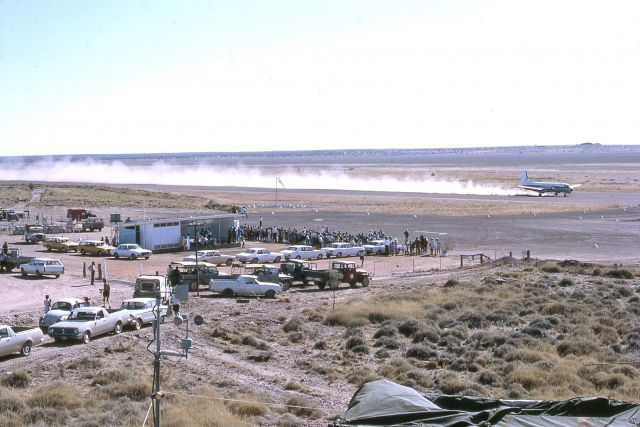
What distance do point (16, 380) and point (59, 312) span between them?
28.9 ft

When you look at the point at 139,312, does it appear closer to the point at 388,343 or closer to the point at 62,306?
the point at 62,306

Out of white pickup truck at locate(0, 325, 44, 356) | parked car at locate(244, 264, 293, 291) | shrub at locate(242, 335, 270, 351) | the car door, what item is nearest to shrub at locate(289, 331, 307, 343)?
shrub at locate(242, 335, 270, 351)

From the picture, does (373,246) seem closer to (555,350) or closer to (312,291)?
(312,291)

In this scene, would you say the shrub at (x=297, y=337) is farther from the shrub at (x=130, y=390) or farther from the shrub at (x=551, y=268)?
the shrub at (x=551, y=268)

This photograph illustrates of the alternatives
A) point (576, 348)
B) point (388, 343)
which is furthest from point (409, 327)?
point (576, 348)

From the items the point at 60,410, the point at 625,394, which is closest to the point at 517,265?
the point at 625,394

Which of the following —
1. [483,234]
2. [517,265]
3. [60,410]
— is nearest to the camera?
[60,410]

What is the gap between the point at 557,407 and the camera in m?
12.0

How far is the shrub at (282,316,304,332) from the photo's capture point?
28.7 m

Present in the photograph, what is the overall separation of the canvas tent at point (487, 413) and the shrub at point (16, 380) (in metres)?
10.8

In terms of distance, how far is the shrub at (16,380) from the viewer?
19688 mm

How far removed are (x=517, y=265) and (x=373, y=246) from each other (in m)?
11.4

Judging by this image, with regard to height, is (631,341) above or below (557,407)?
below

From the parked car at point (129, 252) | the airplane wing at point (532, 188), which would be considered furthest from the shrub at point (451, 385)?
the airplane wing at point (532, 188)
